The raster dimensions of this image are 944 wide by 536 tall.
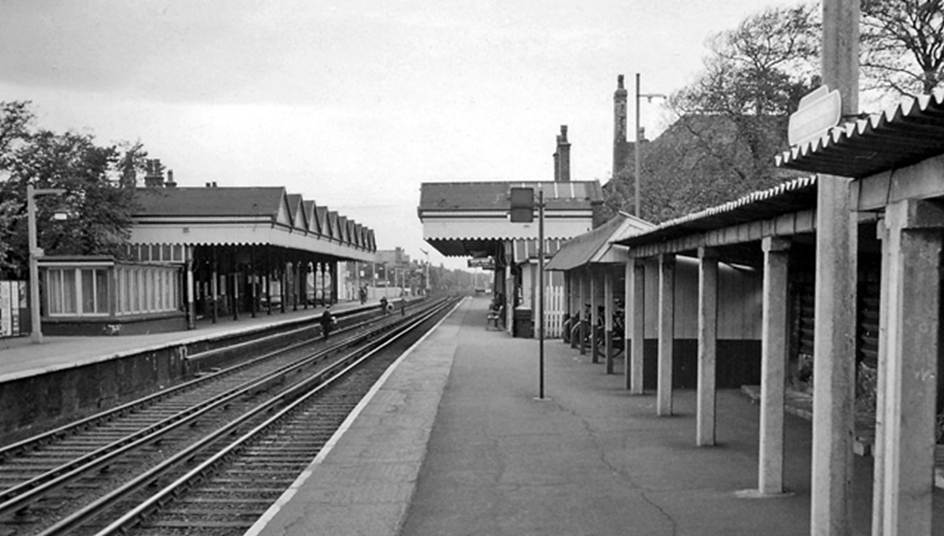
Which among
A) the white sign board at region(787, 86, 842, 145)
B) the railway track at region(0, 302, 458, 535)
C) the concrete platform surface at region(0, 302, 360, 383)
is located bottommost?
the railway track at region(0, 302, 458, 535)

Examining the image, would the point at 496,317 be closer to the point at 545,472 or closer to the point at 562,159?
the point at 562,159

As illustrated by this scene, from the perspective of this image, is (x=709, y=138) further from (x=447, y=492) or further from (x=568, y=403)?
(x=447, y=492)

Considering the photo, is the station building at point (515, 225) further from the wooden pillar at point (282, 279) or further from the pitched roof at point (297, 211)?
the wooden pillar at point (282, 279)

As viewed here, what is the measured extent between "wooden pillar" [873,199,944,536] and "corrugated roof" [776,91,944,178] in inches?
13.1

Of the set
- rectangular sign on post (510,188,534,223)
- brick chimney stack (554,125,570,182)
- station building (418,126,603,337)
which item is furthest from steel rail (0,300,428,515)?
brick chimney stack (554,125,570,182)

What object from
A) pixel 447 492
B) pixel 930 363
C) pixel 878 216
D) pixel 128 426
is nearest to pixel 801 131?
pixel 878 216

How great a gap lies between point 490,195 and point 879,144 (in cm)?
3192

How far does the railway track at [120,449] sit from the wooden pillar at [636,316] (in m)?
6.68

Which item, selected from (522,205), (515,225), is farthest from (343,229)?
(522,205)

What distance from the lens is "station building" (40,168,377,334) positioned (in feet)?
92.6

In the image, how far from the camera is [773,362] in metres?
7.75

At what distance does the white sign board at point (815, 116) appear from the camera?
469 cm

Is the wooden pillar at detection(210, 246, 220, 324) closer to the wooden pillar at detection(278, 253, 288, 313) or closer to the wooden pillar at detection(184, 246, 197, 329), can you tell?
the wooden pillar at detection(184, 246, 197, 329)

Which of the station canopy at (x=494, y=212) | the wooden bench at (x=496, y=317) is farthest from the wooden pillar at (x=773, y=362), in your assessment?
the wooden bench at (x=496, y=317)
